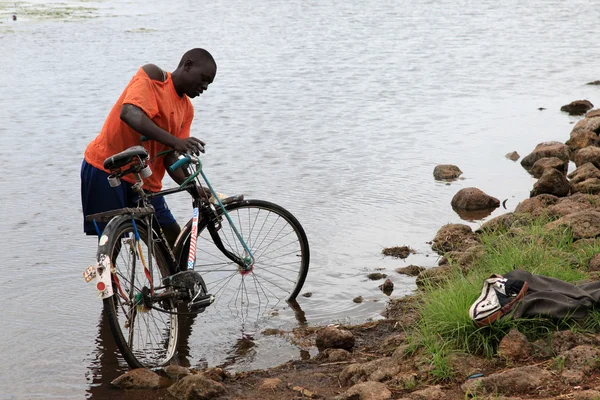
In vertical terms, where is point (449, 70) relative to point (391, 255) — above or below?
above

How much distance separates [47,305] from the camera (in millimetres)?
6242

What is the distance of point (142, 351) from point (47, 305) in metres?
1.17

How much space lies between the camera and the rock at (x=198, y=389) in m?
4.59

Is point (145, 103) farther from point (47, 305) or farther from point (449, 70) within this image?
point (449, 70)

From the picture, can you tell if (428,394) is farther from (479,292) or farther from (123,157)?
(123,157)

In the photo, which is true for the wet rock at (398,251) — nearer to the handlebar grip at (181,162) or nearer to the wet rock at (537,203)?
the wet rock at (537,203)

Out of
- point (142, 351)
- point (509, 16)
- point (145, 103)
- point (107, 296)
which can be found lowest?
point (142, 351)

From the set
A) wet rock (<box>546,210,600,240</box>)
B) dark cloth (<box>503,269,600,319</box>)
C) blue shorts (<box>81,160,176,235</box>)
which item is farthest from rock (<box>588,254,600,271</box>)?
blue shorts (<box>81,160,176,235</box>)

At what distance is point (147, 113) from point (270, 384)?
1.69 m

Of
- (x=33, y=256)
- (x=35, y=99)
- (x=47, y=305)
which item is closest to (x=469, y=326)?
(x=47, y=305)

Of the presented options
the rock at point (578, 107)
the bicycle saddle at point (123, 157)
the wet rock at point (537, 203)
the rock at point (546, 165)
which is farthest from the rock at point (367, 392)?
the rock at point (578, 107)

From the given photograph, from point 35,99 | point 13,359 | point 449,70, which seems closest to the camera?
point 13,359

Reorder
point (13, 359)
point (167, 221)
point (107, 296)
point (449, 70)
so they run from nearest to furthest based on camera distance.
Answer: point (107, 296), point (13, 359), point (167, 221), point (449, 70)

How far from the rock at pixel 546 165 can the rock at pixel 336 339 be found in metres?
4.48
